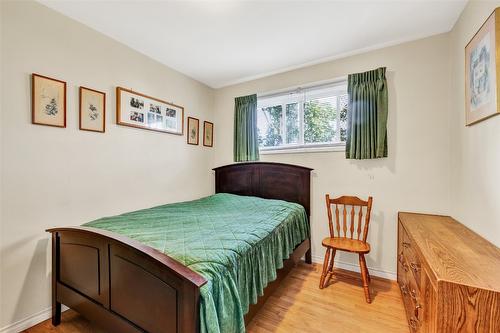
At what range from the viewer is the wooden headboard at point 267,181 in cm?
292

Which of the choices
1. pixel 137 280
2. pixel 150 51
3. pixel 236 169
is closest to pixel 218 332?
pixel 137 280

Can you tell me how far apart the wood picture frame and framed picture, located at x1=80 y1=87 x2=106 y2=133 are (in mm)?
1210

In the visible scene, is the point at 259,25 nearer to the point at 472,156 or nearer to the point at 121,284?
the point at 472,156

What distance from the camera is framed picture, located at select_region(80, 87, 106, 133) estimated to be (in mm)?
2107

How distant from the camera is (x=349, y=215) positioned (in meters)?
2.65

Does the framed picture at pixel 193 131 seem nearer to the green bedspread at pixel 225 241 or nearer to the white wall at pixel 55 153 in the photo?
the white wall at pixel 55 153

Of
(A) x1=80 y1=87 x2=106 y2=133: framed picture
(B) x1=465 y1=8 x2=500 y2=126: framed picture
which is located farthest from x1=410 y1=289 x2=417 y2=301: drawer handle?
(A) x1=80 y1=87 x2=106 y2=133: framed picture

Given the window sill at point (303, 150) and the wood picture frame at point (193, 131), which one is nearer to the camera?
the window sill at point (303, 150)

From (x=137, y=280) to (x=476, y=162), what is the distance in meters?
2.43

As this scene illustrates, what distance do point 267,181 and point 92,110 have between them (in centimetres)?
219

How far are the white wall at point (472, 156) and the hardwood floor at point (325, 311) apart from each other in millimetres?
954

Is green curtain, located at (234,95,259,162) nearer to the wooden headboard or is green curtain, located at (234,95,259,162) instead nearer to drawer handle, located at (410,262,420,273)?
the wooden headboard

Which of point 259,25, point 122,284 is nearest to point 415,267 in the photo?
point 122,284

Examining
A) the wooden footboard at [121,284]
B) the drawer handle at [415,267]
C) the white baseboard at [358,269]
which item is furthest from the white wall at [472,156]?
the wooden footboard at [121,284]
